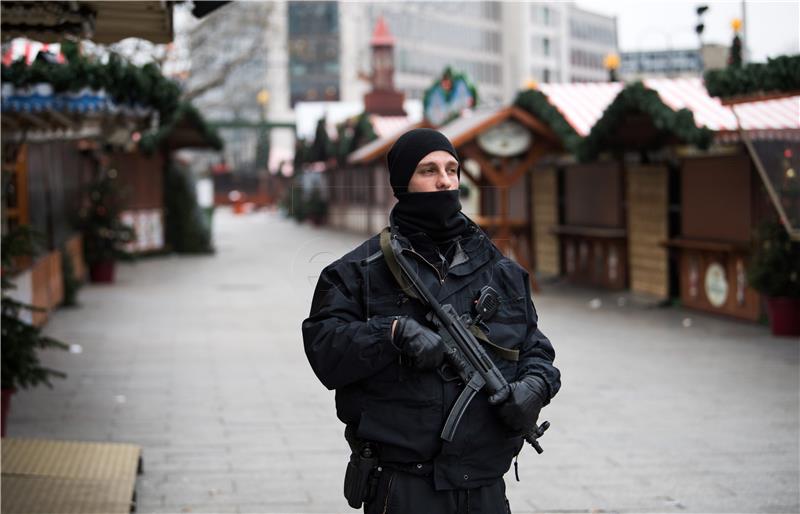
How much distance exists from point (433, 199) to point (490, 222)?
17032 mm

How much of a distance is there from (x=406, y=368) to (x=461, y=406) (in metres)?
0.20

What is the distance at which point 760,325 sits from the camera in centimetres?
1479

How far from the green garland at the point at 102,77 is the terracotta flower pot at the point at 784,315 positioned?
7.20 metres

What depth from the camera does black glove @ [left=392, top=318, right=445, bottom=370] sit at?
357 centimetres

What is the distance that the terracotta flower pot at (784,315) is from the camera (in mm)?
13562

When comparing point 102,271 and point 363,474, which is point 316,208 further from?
point 363,474

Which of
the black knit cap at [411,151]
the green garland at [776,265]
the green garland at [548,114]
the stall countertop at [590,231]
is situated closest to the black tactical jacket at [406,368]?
the black knit cap at [411,151]

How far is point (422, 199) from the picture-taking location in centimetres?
382

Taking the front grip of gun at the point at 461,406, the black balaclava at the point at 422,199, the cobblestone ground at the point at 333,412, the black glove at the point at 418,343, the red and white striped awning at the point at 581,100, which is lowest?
the cobblestone ground at the point at 333,412

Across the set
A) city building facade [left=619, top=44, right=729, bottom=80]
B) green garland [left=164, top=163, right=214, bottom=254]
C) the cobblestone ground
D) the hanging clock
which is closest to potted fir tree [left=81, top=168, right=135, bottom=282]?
the cobblestone ground

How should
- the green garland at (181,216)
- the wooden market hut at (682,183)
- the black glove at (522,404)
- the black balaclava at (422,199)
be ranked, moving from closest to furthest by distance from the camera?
the black glove at (522,404) → the black balaclava at (422,199) → the wooden market hut at (682,183) → the green garland at (181,216)

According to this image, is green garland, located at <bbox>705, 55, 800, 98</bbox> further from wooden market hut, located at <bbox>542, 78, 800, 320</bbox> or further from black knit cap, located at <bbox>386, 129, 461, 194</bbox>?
black knit cap, located at <bbox>386, 129, 461, 194</bbox>

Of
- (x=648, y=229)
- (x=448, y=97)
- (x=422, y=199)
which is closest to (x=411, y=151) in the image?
(x=422, y=199)

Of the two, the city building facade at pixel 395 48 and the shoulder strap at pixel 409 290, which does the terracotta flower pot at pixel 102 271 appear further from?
the shoulder strap at pixel 409 290
